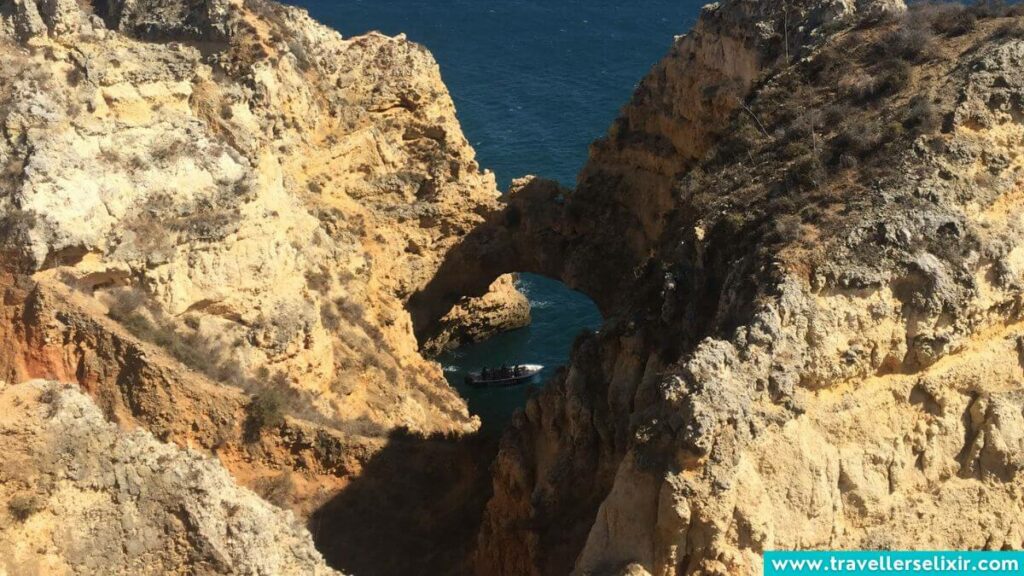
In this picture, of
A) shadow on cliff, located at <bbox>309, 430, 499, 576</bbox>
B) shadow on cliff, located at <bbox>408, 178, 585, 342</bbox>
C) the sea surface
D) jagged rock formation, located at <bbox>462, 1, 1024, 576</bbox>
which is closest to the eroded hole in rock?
the sea surface

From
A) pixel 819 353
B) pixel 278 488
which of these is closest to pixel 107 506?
pixel 278 488

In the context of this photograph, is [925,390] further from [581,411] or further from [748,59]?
[748,59]

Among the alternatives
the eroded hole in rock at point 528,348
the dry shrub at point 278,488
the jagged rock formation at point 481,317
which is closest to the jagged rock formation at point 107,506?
the dry shrub at point 278,488

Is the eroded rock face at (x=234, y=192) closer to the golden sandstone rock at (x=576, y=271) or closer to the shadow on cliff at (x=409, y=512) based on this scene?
the golden sandstone rock at (x=576, y=271)

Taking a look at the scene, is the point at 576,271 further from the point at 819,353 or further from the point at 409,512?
the point at 819,353

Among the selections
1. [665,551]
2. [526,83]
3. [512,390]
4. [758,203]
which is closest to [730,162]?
[758,203]

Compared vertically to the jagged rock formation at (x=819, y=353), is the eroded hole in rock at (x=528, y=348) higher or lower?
higher
